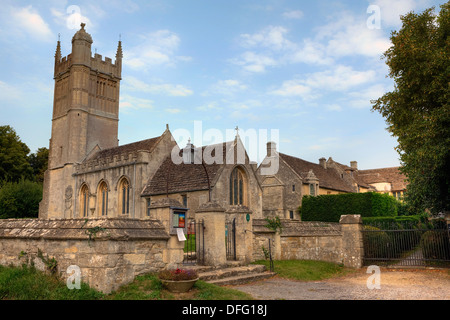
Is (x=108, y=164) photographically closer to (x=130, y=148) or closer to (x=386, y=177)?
(x=130, y=148)

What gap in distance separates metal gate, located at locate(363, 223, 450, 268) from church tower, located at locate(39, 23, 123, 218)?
3036 cm

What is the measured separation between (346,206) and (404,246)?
20294mm

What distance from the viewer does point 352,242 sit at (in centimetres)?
1555

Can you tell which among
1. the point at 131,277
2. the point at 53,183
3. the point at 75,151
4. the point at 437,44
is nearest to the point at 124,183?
the point at 75,151

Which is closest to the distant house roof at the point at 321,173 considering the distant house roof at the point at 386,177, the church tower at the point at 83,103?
the distant house roof at the point at 386,177

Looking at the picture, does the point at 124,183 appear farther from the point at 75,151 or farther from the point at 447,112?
the point at 447,112

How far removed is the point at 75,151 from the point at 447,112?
3491cm

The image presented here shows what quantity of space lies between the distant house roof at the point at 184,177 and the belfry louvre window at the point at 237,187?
191 centimetres

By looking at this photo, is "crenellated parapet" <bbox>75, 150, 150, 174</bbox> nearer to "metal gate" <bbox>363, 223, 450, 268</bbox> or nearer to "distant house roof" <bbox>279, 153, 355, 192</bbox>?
"distant house roof" <bbox>279, 153, 355, 192</bbox>

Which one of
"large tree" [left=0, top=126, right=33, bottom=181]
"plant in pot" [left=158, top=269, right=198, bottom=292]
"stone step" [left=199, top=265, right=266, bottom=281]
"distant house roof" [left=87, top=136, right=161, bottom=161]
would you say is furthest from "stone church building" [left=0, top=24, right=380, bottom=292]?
"large tree" [left=0, top=126, right=33, bottom=181]

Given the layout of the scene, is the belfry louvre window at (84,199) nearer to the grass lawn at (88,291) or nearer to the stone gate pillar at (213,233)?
the stone gate pillar at (213,233)

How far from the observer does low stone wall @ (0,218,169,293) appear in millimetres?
8516

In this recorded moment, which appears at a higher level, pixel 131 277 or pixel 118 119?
pixel 118 119
